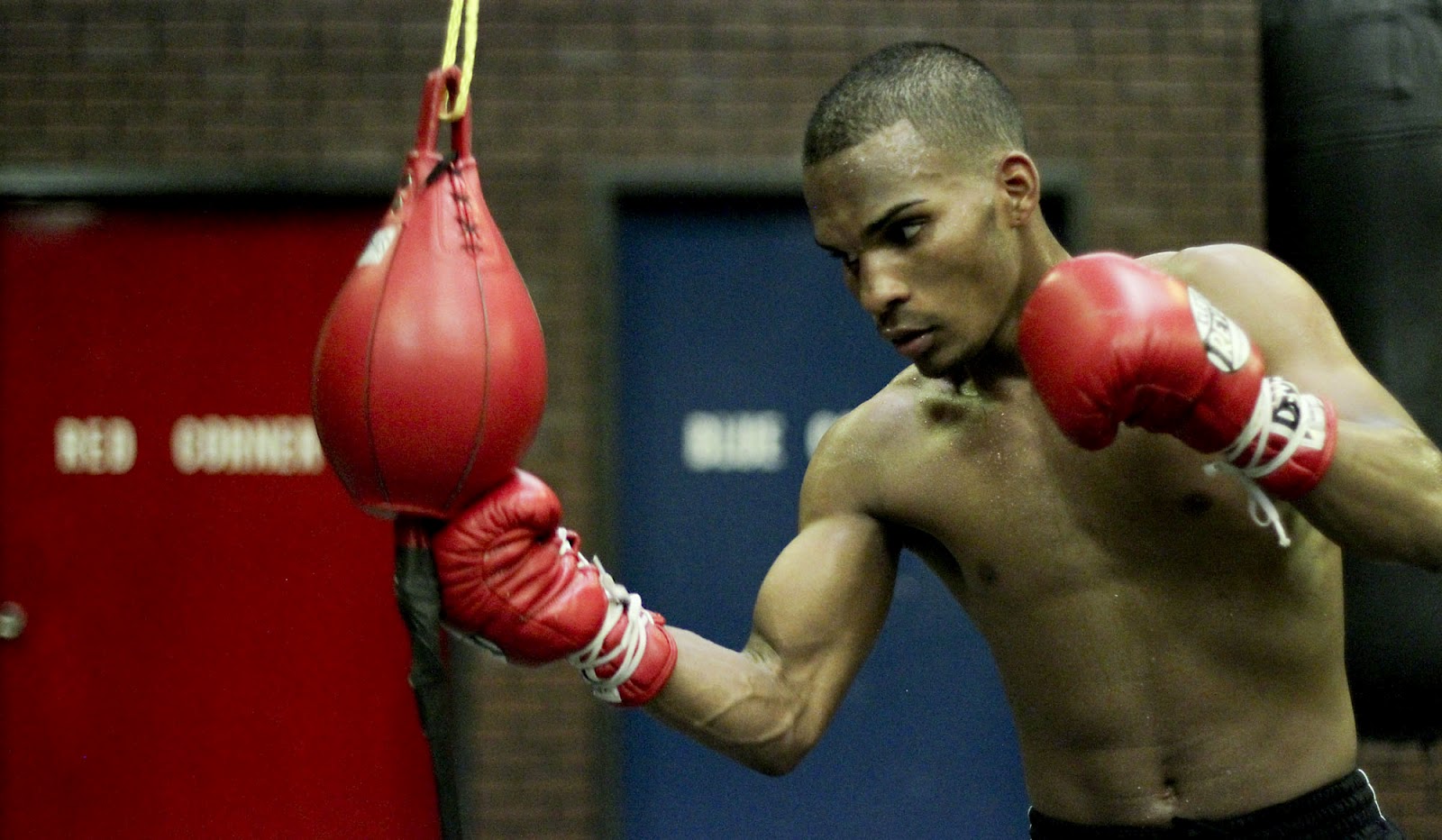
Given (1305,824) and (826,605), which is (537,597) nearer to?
(826,605)

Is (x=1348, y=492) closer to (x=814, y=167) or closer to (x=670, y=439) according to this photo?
(x=814, y=167)

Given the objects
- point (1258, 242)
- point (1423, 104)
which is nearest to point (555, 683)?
point (1258, 242)

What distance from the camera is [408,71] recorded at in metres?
3.76

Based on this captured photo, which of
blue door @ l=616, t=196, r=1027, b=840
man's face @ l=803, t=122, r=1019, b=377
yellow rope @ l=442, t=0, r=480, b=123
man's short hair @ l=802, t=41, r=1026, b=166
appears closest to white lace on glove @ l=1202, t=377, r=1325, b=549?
man's face @ l=803, t=122, r=1019, b=377

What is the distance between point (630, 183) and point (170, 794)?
6.42 ft

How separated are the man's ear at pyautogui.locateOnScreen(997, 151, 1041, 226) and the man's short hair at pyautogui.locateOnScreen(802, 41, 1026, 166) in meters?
0.02

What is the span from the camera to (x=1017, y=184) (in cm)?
184

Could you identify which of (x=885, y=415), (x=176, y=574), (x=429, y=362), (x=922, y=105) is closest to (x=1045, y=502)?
(x=885, y=415)

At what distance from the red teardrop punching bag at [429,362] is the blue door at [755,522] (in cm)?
221

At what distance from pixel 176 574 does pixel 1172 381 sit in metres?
2.94

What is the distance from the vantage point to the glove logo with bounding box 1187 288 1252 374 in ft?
4.94

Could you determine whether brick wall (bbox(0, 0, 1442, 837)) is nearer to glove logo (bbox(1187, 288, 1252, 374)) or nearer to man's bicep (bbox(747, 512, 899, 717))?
man's bicep (bbox(747, 512, 899, 717))

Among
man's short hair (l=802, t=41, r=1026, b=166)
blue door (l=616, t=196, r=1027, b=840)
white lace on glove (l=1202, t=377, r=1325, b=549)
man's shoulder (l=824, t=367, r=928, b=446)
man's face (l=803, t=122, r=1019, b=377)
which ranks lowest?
blue door (l=616, t=196, r=1027, b=840)

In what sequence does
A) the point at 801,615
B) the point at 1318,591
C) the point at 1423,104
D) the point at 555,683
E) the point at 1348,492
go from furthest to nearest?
the point at 555,683
the point at 1423,104
the point at 801,615
the point at 1318,591
the point at 1348,492
